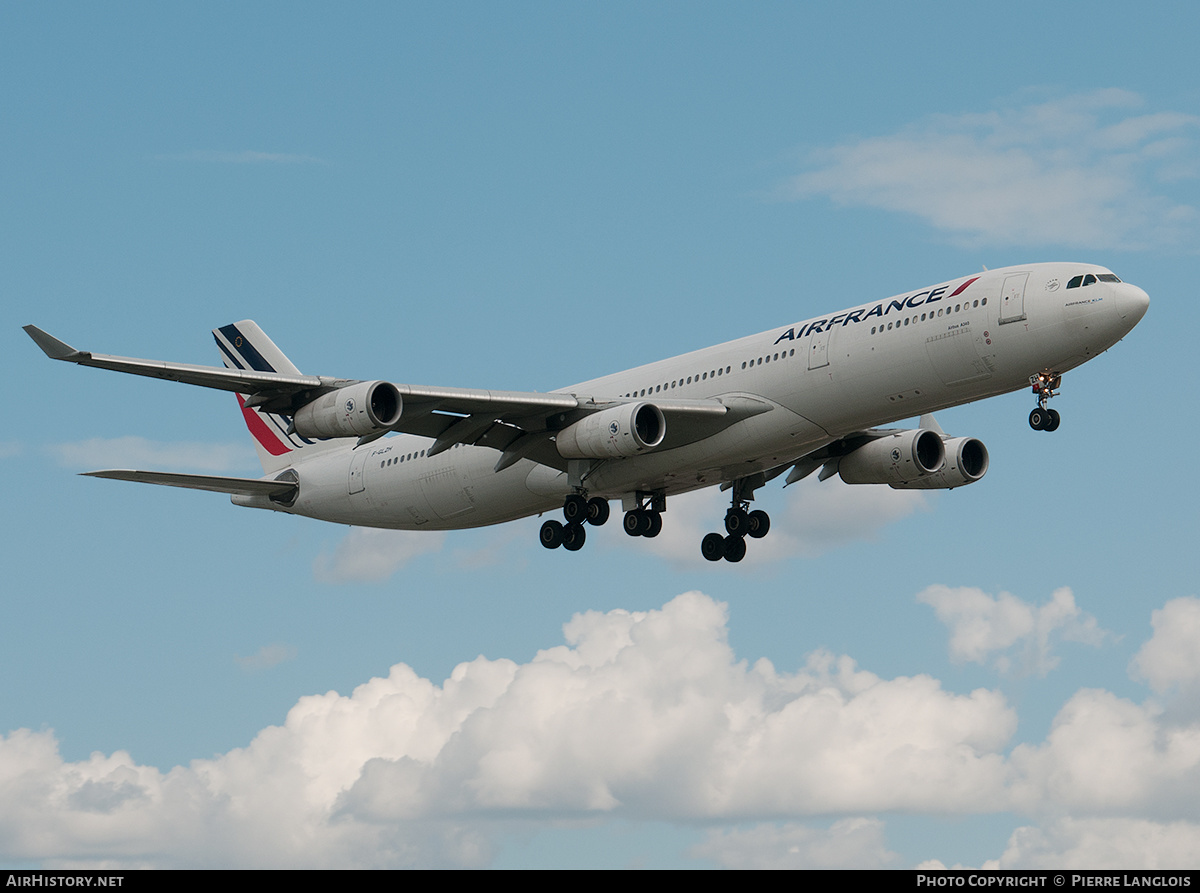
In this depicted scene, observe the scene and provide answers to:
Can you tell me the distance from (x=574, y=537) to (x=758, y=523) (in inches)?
259

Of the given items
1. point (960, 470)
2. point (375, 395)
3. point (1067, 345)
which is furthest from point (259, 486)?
point (1067, 345)

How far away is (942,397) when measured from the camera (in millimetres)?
38719

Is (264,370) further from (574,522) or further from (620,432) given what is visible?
(620,432)

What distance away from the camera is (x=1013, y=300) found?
123 ft

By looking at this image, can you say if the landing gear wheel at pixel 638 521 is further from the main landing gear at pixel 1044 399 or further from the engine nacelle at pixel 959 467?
the main landing gear at pixel 1044 399

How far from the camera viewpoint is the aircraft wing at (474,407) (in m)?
37.5

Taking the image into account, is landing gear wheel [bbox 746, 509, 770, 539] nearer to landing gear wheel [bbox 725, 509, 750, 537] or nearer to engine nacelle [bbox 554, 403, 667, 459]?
landing gear wheel [bbox 725, 509, 750, 537]

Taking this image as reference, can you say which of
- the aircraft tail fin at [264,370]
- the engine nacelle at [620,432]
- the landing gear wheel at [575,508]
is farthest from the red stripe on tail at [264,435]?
the engine nacelle at [620,432]

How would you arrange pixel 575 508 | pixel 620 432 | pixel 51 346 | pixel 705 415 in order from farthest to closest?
pixel 575 508 < pixel 705 415 < pixel 620 432 < pixel 51 346

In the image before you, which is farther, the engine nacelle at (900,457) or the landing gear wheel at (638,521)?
the engine nacelle at (900,457)

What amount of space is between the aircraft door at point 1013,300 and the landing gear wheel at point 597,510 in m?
13.1

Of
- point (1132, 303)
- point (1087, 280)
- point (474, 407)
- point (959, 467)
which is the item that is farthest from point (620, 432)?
point (1132, 303)

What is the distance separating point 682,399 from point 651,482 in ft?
9.50
